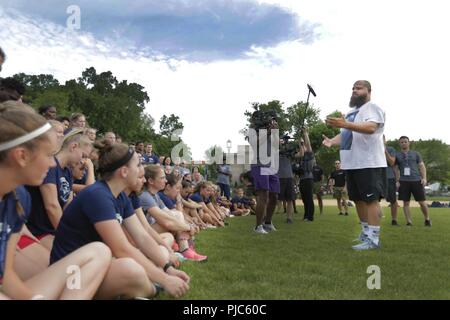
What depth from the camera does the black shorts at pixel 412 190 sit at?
34.6 feet

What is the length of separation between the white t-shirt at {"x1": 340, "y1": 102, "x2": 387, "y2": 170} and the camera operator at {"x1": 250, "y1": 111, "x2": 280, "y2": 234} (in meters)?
1.93

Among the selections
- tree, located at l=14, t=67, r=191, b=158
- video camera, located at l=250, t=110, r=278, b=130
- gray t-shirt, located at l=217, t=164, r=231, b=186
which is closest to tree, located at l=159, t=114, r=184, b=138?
tree, located at l=14, t=67, r=191, b=158

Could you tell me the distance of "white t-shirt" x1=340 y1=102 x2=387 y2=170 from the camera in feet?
20.3

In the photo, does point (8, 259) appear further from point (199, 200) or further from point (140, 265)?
point (199, 200)

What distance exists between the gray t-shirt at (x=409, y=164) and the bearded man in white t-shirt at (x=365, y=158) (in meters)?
4.80

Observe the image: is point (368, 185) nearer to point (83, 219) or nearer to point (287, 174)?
point (83, 219)

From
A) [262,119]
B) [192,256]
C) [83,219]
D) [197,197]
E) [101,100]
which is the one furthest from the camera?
Result: [101,100]

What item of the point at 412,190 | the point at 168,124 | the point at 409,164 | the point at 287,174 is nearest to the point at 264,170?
the point at 287,174

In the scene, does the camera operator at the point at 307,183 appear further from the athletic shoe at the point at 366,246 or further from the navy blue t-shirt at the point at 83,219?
the navy blue t-shirt at the point at 83,219

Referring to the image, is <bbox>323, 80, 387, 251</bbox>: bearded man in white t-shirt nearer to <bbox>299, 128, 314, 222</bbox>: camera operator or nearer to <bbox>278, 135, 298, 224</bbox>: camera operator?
<bbox>278, 135, 298, 224</bbox>: camera operator

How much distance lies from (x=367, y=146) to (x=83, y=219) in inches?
182

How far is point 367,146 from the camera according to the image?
20.5 ft
